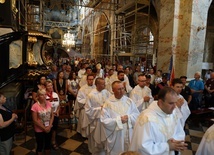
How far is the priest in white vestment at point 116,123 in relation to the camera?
134 inches

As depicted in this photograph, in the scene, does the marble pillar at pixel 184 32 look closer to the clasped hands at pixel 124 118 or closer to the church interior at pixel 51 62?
the church interior at pixel 51 62

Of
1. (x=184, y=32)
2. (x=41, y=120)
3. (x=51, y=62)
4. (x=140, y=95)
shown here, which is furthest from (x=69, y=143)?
(x=184, y=32)

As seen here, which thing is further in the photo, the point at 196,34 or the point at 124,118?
the point at 196,34

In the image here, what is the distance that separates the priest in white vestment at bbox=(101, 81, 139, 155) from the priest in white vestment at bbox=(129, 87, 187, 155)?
3.31 feet

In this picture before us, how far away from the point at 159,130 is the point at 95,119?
6.99 ft

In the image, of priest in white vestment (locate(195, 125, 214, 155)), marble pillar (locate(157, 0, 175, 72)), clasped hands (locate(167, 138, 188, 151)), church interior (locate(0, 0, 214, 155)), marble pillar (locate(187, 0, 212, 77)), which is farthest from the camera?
marble pillar (locate(157, 0, 175, 72))

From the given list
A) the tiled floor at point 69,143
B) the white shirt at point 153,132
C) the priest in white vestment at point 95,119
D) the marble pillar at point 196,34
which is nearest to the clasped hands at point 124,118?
the priest in white vestment at point 95,119

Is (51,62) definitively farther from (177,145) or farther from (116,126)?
(177,145)

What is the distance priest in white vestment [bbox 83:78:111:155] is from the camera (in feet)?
13.0

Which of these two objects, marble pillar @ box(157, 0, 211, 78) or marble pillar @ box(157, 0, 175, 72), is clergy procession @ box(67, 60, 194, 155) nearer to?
marble pillar @ box(157, 0, 175, 72)

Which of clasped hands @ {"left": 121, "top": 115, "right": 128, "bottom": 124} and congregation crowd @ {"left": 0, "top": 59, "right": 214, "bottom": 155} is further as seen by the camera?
clasped hands @ {"left": 121, "top": 115, "right": 128, "bottom": 124}

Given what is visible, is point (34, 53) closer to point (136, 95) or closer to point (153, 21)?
point (136, 95)

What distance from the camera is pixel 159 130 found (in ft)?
7.70

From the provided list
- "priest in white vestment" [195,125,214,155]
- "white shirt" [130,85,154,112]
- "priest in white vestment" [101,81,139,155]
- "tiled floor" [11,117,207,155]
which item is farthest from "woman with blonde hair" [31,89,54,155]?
"priest in white vestment" [195,125,214,155]
